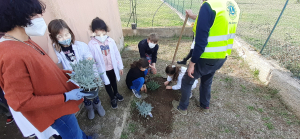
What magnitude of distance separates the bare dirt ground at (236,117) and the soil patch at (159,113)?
59 mm

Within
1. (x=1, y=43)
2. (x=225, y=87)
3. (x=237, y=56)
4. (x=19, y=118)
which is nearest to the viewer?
(x=1, y=43)

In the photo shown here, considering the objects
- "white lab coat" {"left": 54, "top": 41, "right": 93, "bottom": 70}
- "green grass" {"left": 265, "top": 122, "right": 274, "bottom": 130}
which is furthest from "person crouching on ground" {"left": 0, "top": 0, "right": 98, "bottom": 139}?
"green grass" {"left": 265, "top": 122, "right": 274, "bottom": 130}

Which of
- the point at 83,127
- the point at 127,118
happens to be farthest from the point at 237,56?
the point at 83,127

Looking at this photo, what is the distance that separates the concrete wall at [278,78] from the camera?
266cm

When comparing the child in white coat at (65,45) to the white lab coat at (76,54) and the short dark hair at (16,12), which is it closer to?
the white lab coat at (76,54)

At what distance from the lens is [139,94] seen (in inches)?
118

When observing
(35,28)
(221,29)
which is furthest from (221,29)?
(35,28)

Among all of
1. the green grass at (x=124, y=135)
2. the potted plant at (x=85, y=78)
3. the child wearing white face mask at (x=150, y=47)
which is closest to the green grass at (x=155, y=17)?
the child wearing white face mask at (x=150, y=47)

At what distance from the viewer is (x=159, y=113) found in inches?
102

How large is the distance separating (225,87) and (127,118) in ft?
7.82

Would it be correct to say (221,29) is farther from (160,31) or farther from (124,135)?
(160,31)

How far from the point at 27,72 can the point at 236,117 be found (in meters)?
3.08

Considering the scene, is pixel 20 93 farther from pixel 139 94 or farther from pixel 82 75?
pixel 139 94

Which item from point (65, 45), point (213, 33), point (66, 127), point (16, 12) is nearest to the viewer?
point (16, 12)
